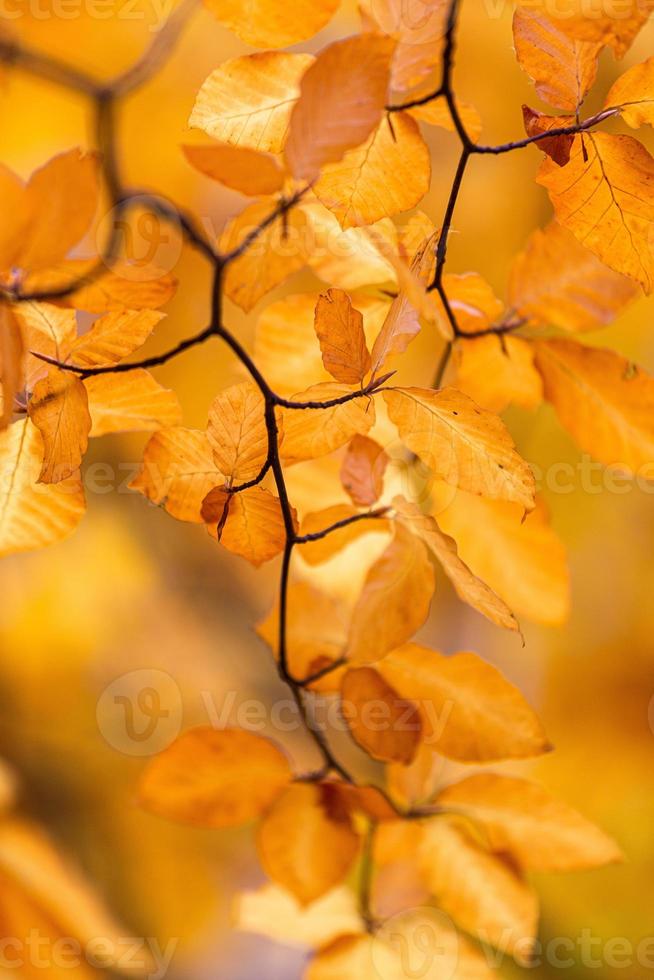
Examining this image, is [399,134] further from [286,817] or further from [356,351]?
[286,817]

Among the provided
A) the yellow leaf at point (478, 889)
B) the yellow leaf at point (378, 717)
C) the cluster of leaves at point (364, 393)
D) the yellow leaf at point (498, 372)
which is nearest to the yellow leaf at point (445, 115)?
the cluster of leaves at point (364, 393)

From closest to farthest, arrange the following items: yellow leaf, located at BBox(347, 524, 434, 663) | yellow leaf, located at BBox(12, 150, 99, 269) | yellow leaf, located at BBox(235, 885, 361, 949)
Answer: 1. yellow leaf, located at BBox(12, 150, 99, 269)
2. yellow leaf, located at BBox(347, 524, 434, 663)
3. yellow leaf, located at BBox(235, 885, 361, 949)

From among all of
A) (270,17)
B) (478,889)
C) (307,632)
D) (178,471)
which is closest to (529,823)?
(478,889)

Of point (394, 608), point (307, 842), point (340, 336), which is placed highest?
point (340, 336)

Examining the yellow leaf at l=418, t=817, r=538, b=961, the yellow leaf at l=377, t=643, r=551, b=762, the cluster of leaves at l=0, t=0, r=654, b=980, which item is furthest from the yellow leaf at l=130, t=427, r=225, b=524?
the yellow leaf at l=418, t=817, r=538, b=961

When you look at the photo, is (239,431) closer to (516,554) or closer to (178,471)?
(178,471)

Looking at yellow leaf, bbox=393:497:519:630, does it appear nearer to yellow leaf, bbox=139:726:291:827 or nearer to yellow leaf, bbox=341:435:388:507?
yellow leaf, bbox=341:435:388:507

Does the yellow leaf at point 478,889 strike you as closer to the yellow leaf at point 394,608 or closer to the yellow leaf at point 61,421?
the yellow leaf at point 394,608
